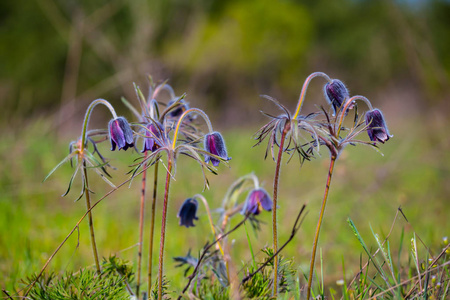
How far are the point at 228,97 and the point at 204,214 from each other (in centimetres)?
1833

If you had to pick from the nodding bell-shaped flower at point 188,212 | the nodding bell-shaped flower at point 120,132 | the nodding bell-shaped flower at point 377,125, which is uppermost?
the nodding bell-shaped flower at point 120,132

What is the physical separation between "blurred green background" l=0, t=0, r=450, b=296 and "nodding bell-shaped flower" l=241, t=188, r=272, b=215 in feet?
0.44

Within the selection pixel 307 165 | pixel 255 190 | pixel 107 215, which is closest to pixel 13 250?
pixel 107 215

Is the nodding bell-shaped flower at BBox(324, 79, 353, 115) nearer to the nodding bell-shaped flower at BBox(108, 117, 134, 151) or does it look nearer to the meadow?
the nodding bell-shaped flower at BBox(108, 117, 134, 151)

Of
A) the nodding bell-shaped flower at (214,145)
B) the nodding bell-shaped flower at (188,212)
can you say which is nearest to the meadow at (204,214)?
the nodding bell-shaped flower at (188,212)

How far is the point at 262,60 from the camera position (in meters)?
19.9

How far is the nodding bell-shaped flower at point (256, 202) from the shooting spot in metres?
1.69

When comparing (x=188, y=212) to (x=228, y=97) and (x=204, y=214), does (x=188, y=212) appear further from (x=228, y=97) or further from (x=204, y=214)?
(x=228, y=97)

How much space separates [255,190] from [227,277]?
0.33m

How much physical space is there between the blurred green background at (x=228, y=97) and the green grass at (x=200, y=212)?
0.02 metres

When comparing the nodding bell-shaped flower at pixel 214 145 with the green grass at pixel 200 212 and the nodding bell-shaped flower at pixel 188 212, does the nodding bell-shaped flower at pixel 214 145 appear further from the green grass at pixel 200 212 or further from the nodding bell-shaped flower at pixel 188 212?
the green grass at pixel 200 212

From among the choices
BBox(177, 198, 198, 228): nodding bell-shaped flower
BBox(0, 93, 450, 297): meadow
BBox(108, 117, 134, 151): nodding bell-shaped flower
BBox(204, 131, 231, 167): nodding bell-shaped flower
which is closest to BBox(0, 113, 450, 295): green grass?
BBox(0, 93, 450, 297): meadow

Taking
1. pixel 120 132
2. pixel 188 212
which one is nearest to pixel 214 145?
pixel 120 132

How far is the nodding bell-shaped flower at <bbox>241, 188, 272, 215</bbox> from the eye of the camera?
169 centimetres
